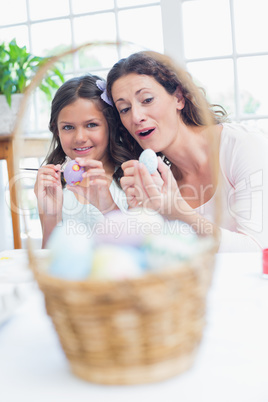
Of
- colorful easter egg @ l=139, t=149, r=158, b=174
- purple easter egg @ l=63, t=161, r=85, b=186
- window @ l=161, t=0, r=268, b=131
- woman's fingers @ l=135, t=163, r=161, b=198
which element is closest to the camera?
woman's fingers @ l=135, t=163, r=161, b=198

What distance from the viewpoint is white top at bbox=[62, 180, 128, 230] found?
149 cm

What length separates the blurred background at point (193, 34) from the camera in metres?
2.41

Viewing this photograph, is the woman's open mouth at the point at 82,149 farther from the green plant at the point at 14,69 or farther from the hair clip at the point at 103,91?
the green plant at the point at 14,69

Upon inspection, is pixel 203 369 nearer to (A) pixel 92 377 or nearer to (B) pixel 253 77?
(A) pixel 92 377

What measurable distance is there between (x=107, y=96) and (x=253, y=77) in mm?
1397

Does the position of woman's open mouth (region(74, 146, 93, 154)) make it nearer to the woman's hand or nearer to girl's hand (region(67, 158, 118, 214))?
girl's hand (region(67, 158, 118, 214))

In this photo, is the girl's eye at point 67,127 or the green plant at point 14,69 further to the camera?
the green plant at point 14,69

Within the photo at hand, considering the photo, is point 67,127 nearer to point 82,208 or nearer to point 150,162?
point 82,208

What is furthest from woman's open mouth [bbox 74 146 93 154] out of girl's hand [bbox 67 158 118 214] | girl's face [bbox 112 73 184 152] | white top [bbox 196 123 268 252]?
white top [bbox 196 123 268 252]

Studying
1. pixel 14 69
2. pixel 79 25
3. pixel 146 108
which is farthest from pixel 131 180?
pixel 79 25

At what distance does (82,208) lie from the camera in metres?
1.62

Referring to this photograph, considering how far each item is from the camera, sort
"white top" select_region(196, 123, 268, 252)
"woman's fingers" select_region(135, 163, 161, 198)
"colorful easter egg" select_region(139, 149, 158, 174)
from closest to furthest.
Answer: "woman's fingers" select_region(135, 163, 161, 198) → "colorful easter egg" select_region(139, 149, 158, 174) → "white top" select_region(196, 123, 268, 252)

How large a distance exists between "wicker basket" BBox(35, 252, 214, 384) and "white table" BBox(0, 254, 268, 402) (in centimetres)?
1

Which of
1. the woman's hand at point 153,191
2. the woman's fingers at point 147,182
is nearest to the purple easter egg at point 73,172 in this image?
the woman's hand at point 153,191
